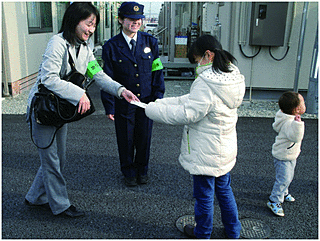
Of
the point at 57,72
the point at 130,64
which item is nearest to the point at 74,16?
the point at 57,72

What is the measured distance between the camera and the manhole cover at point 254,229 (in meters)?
2.58

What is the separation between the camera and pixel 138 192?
3258 millimetres

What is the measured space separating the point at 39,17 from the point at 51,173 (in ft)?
23.9

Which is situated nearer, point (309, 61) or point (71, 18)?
point (71, 18)

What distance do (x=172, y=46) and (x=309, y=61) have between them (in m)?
4.23

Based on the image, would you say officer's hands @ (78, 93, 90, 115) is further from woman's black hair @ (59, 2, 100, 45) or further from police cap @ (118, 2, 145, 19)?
police cap @ (118, 2, 145, 19)

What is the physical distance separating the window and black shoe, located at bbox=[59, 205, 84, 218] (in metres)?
6.36

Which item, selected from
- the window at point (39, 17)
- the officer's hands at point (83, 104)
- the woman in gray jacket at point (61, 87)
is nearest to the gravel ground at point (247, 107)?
the window at point (39, 17)

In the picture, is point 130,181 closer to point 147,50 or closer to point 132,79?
point 132,79

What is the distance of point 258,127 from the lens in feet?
17.7

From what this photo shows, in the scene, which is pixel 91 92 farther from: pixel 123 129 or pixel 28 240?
pixel 28 240

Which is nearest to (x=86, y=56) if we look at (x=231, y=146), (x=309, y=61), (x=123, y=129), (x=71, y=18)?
(x=71, y=18)

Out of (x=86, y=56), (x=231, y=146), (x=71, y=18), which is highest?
(x=71, y=18)

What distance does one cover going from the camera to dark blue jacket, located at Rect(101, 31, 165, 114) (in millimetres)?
3215
